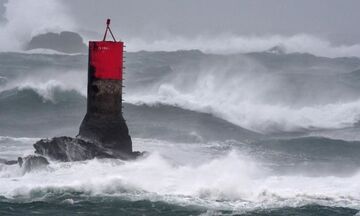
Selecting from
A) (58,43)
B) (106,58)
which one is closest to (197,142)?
(106,58)

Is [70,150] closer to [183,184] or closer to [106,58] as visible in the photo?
[106,58]

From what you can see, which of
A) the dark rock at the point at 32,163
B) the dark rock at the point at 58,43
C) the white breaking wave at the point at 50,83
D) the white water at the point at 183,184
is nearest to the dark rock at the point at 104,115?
the white water at the point at 183,184

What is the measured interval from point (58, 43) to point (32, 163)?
47.6 metres

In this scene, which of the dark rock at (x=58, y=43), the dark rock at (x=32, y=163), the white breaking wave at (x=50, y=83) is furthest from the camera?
the dark rock at (x=58, y=43)

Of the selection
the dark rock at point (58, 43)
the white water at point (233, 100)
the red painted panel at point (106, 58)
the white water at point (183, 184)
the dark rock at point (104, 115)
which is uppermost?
the dark rock at point (58, 43)

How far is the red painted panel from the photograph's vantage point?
58.1 feet

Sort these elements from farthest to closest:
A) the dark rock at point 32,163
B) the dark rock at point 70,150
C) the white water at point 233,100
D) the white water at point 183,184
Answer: the white water at point 233,100 → the dark rock at point 70,150 → the dark rock at point 32,163 → the white water at point 183,184

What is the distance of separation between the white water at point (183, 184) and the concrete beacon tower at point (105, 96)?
0.90 meters

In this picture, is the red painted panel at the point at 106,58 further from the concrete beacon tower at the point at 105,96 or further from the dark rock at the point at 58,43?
the dark rock at the point at 58,43

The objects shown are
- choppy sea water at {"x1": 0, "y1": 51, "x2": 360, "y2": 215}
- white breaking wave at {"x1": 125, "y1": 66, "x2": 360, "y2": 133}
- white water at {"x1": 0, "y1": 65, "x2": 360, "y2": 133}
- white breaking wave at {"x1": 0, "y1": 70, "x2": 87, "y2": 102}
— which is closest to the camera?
choppy sea water at {"x1": 0, "y1": 51, "x2": 360, "y2": 215}

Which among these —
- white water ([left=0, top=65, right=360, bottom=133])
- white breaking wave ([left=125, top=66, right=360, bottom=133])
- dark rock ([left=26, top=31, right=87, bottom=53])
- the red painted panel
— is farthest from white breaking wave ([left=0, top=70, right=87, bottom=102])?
dark rock ([left=26, top=31, right=87, bottom=53])

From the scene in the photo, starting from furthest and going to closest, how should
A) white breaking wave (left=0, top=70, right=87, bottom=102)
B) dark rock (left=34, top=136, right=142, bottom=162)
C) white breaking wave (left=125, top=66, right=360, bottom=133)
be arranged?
1. white breaking wave (left=0, top=70, right=87, bottom=102)
2. white breaking wave (left=125, top=66, right=360, bottom=133)
3. dark rock (left=34, top=136, right=142, bottom=162)

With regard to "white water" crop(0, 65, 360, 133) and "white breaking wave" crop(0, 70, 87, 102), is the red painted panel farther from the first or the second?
"white breaking wave" crop(0, 70, 87, 102)

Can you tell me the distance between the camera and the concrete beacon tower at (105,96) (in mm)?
17734
